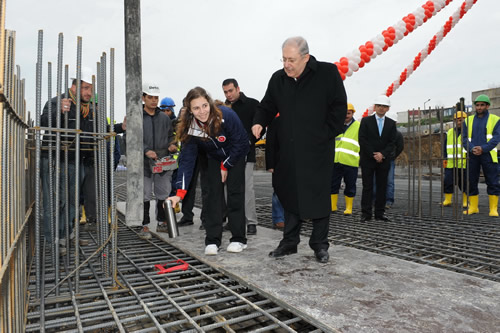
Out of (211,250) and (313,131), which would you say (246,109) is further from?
(211,250)

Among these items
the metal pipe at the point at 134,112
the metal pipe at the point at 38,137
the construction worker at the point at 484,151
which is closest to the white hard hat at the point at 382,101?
the construction worker at the point at 484,151

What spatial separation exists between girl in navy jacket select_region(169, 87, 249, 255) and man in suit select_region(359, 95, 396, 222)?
8.00ft

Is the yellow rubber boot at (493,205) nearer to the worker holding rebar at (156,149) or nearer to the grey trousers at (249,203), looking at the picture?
the grey trousers at (249,203)

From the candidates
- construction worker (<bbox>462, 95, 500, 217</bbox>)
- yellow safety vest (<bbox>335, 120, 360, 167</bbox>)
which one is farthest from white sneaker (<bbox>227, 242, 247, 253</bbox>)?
construction worker (<bbox>462, 95, 500, 217</bbox>)

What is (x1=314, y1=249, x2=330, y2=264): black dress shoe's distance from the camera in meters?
3.35

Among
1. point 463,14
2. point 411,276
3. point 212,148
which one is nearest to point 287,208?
point 212,148

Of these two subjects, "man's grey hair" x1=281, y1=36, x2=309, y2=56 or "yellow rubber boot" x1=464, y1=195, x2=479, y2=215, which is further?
"yellow rubber boot" x1=464, y1=195, x2=479, y2=215

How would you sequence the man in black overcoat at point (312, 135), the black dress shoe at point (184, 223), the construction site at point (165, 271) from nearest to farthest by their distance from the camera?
the construction site at point (165, 271) → the man in black overcoat at point (312, 135) → the black dress shoe at point (184, 223)

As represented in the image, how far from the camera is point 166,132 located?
16.7 ft

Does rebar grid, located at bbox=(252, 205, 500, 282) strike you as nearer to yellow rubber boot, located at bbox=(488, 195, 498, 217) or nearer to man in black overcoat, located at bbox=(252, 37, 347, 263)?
yellow rubber boot, located at bbox=(488, 195, 498, 217)

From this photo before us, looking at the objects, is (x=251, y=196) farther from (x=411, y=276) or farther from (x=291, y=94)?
(x=411, y=276)

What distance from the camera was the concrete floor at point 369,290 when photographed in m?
2.13

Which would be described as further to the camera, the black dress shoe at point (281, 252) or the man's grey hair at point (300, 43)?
the black dress shoe at point (281, 252)

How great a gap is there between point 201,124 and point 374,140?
318 centimetres
